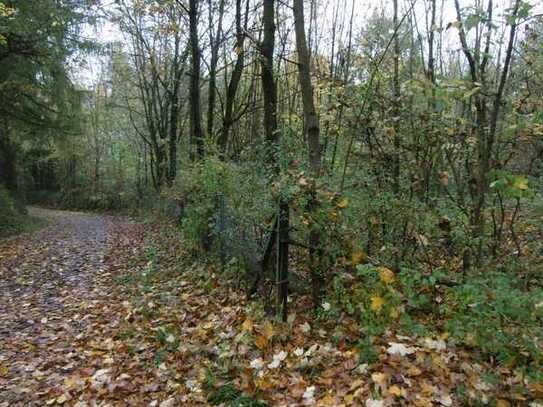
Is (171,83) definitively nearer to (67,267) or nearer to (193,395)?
(67,267)

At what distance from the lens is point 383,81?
648 centimetres

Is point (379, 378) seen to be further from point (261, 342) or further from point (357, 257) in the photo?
point (261, 342)

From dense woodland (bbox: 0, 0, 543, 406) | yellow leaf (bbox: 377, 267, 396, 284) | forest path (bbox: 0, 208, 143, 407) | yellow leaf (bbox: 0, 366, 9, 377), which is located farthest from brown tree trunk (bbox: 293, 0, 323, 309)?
yellow leaf (bbox: 0, 366, 9, 377)

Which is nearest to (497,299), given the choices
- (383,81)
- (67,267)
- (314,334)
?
(314,334)

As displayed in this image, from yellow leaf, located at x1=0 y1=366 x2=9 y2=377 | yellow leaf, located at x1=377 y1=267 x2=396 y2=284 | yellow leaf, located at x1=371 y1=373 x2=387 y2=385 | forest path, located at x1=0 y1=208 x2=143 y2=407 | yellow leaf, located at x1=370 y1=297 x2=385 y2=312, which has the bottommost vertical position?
yellow leaf, located at x1=0 y1=366 x2=9 y2=377

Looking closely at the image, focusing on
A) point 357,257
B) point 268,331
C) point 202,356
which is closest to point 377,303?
point 357,257

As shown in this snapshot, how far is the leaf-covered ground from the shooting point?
367cm

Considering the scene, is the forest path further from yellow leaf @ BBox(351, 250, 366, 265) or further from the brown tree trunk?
yellow leaf @ BBox(351, 250, 366, 265)

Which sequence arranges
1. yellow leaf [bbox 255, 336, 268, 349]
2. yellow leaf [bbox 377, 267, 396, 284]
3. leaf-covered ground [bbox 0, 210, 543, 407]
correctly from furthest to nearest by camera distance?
yellow leaf [bbox 255, 336, 268, 349], yellow leaf [bbox 377, 267, 396, 284], leaf-covered ground [bbox 0, 210, 543, 407]

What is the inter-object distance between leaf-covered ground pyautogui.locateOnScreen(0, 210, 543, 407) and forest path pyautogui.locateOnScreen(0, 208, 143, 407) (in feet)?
0.09

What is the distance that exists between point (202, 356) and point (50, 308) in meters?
4.19

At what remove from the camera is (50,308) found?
311 inches

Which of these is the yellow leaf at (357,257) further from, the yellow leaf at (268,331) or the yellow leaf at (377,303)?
the yellow leaf at (268,331)

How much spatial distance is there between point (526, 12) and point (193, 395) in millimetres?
4354
